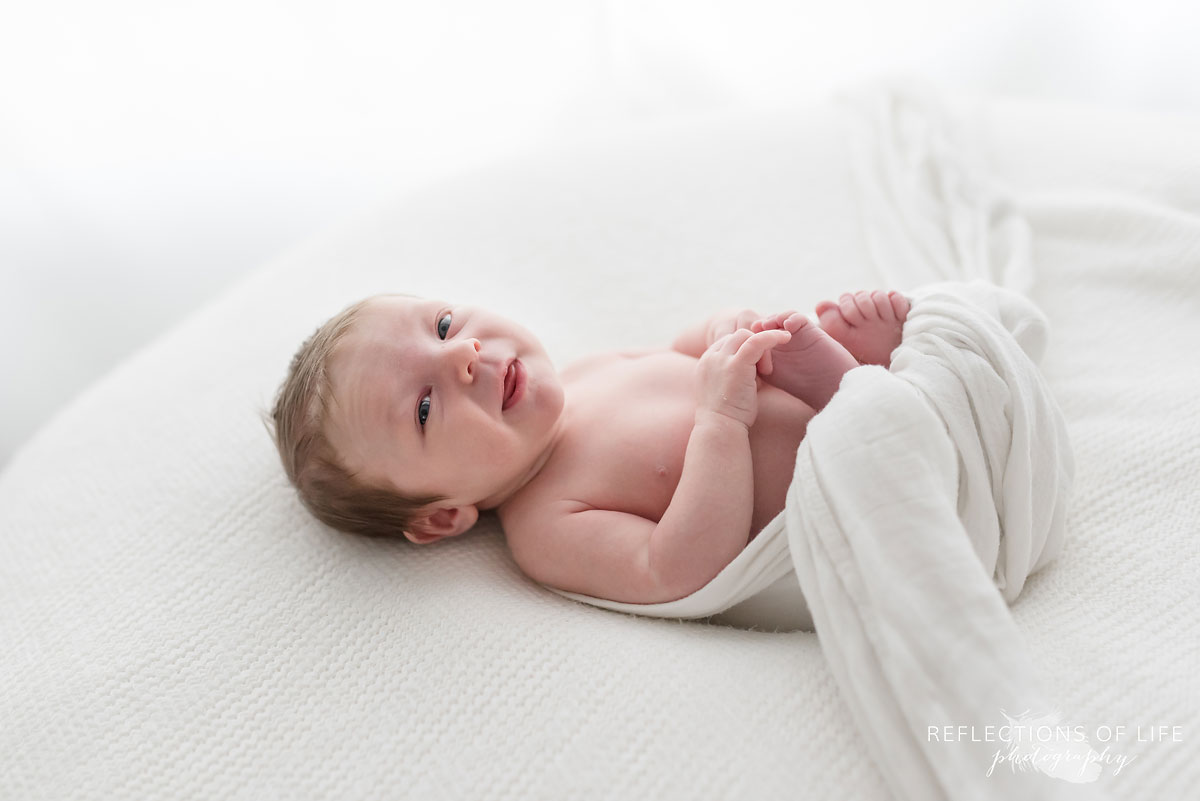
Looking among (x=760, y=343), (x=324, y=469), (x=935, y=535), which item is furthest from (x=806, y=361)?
(x=324, y=469)

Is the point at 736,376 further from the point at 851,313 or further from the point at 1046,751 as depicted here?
the point at 1046,751

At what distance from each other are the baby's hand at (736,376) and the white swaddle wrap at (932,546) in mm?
109

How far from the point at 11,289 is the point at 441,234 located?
3.12 feet

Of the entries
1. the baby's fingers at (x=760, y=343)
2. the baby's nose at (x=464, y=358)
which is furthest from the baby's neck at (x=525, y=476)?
the baby's fingers at (x=760, y=343)

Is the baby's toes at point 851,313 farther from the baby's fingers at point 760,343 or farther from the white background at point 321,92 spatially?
the white background at point 321,92

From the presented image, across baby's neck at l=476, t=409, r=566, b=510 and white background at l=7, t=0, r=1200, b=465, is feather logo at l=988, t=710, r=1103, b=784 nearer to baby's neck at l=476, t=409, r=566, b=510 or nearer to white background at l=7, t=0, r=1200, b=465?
baby's neck at l=476, t=409, r=566, b=510

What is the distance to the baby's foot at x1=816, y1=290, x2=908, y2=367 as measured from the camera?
1162mm

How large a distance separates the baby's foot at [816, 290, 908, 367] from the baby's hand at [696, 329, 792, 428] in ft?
0.34

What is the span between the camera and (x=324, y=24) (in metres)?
2.09

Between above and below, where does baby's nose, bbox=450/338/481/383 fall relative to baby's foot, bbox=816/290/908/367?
above

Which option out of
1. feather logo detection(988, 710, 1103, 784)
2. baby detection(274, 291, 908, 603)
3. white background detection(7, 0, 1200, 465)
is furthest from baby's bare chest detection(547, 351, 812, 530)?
white background detection(7, 0, 1200, 465)

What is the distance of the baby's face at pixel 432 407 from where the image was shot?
1142mm

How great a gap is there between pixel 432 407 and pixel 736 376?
36 centimetres

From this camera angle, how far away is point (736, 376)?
109 cm
